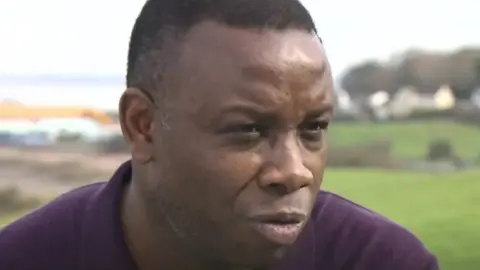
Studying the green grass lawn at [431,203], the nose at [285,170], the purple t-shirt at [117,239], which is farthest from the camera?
the green grass lawn at [431,203]

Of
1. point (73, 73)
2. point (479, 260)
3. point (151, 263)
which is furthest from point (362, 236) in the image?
point (73, 73)

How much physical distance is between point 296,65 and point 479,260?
0.78m

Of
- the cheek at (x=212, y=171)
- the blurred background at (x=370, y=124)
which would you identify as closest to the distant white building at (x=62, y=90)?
the blurred background at (x=370, y=124)

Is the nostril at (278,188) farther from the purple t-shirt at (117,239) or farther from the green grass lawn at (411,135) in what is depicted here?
the green grass lawn at (411,135)

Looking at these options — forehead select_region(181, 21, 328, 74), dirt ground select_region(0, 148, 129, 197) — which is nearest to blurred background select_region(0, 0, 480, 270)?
dirt ground select_region(0, 148, 129, 197)

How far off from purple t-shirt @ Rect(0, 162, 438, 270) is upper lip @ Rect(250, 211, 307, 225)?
146 millimetres

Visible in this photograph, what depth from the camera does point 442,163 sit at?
4.47ft

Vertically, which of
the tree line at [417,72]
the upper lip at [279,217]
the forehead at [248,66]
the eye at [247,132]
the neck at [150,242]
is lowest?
the tree line at [417,72]

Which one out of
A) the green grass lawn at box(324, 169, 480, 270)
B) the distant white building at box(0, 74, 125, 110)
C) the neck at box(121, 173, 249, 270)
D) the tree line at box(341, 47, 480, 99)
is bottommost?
the green grass lawn at box(324, 169, 480, 270)

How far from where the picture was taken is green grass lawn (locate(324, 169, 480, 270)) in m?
1.30

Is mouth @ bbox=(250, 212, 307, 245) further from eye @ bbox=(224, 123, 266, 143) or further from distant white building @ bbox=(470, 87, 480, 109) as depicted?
distant white building @ bbox=(470, 87, 480, 109)

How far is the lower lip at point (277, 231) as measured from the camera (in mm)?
610

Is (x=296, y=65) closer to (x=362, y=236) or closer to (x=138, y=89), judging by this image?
(x=138, y=89)

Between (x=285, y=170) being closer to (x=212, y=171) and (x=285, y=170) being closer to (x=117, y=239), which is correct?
(x=212, y=171)
